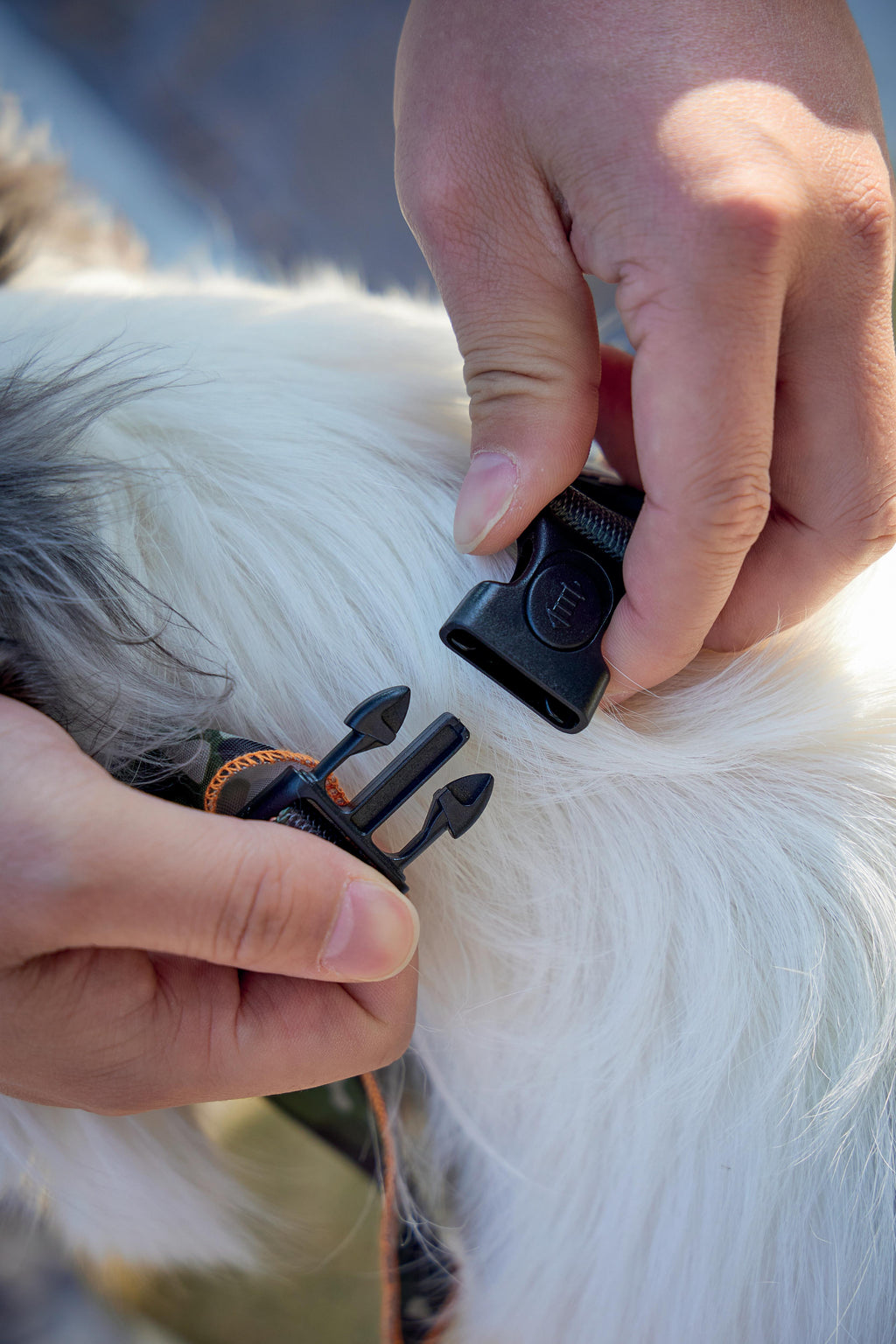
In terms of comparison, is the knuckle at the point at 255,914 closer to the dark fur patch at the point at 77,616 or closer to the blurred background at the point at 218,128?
the dark fur patch at the point at 77,616

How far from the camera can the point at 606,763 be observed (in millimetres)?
495

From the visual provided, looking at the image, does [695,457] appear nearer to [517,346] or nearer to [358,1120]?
[517,346]

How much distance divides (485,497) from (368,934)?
0.81 feet

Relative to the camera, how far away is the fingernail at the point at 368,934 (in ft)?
1.34

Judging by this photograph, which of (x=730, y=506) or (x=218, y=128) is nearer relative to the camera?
(x=730, y=506)

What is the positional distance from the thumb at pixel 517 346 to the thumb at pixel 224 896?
207mm

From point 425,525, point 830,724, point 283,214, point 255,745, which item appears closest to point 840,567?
point 830,724

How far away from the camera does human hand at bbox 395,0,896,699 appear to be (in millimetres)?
411

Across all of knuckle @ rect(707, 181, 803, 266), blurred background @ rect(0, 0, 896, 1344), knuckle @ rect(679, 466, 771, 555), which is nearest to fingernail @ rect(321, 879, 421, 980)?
knuckle @ rect(679, 466, 771, 555)

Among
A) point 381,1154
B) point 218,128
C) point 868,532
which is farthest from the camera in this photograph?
point 218,128

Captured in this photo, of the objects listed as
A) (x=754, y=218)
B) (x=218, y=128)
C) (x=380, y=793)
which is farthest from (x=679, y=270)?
(x=218, y=128)

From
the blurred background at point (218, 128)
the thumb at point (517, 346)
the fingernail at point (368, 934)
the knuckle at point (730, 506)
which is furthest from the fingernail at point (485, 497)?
the blurred background at point (218, 128)

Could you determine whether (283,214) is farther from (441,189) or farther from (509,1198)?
(509,1198)

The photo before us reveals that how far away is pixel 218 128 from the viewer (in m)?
1.32
